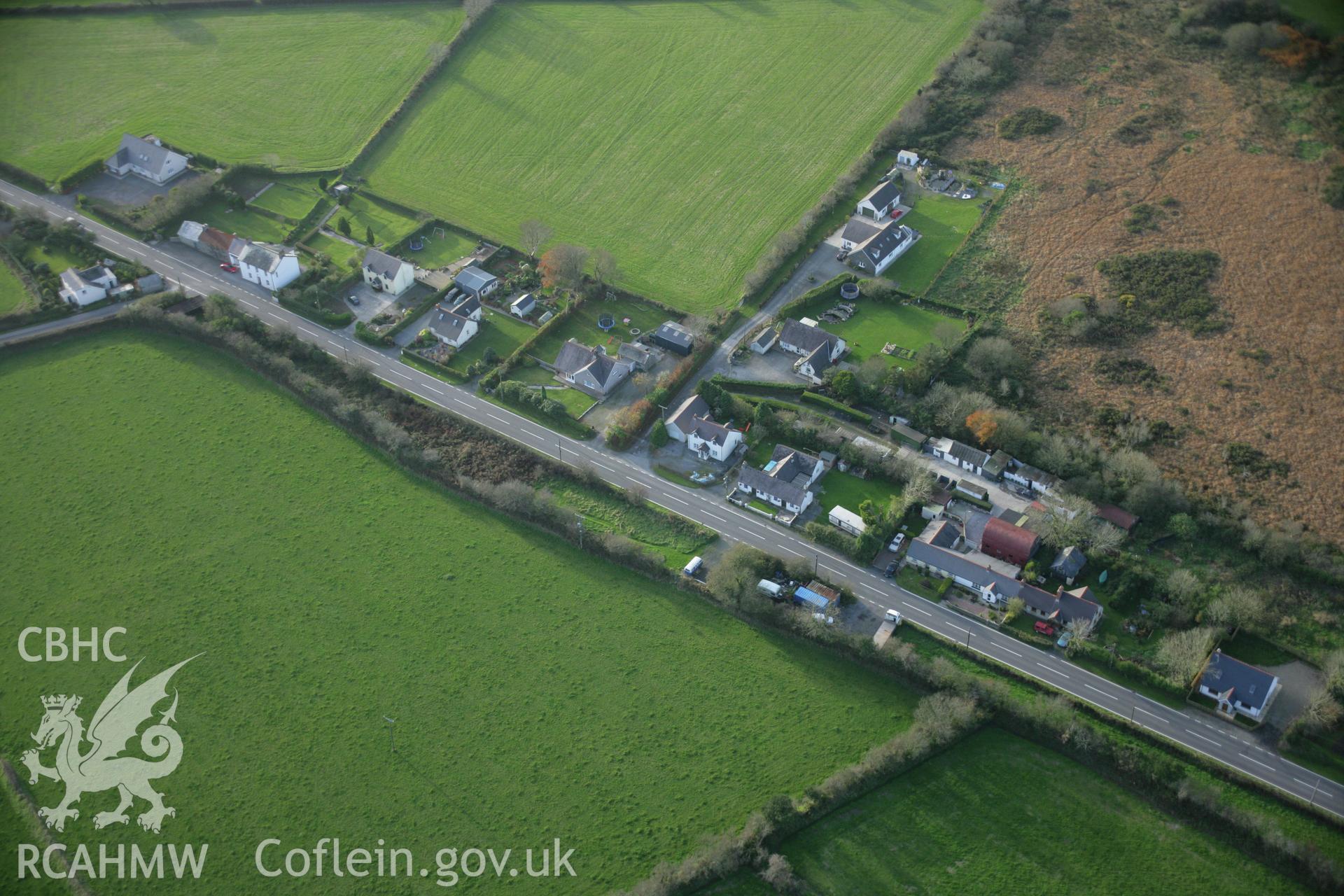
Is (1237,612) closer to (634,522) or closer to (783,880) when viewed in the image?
(783,880)

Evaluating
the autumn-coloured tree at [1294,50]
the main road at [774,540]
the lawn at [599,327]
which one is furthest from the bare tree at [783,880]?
the autumn-coloured tree at [1294,50]

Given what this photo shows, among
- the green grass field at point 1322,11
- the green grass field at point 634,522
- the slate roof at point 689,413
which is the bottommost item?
the green grass field at point 634,522

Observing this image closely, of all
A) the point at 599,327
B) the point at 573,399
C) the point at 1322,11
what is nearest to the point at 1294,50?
the point at 1322,11

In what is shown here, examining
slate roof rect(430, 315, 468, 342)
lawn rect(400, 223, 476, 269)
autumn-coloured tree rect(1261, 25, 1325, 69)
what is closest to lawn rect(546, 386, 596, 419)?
slate roof rect(430, 315, 468, 342)

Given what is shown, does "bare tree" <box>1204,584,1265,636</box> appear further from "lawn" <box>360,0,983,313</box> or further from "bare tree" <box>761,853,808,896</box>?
"lawn" <box>360,0,983,313</box>

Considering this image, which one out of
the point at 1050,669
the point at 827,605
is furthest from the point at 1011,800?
the point at 827,605

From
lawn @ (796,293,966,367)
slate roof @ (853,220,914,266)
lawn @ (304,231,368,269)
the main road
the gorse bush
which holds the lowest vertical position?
the main road

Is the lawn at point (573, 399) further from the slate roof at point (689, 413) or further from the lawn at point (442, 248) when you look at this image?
the lawn at point (442, 248)
